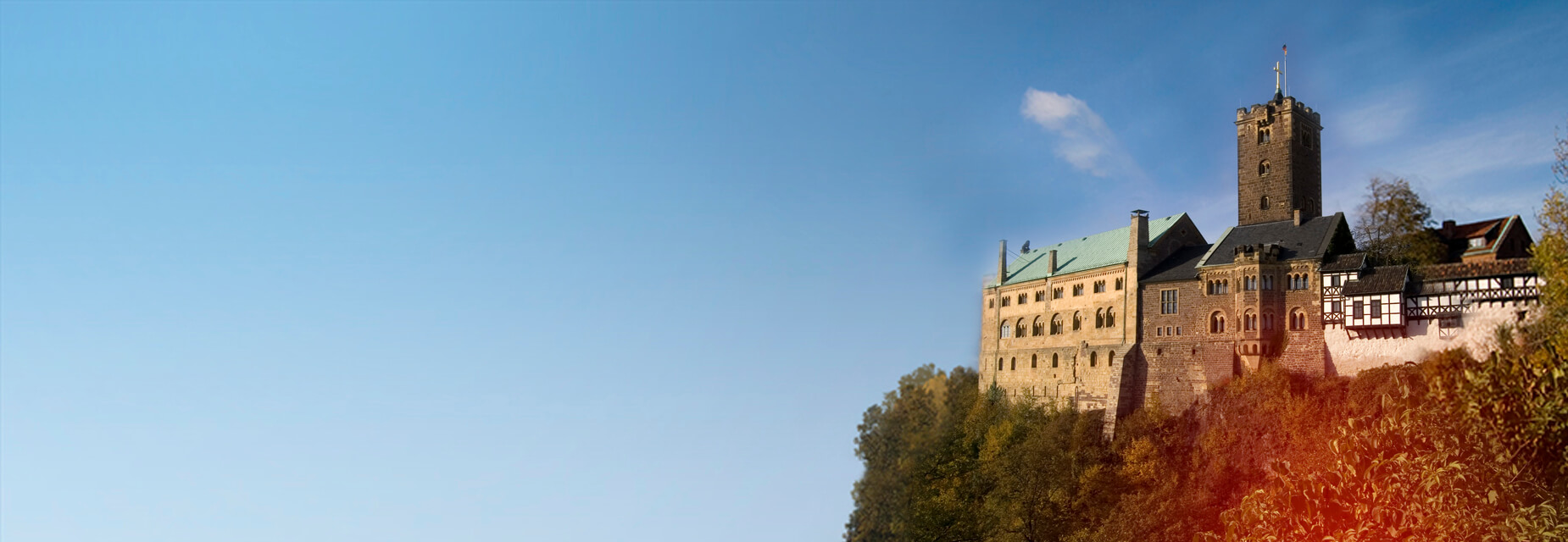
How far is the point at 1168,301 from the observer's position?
5688cm

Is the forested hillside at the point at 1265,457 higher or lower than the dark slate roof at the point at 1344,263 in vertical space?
lower

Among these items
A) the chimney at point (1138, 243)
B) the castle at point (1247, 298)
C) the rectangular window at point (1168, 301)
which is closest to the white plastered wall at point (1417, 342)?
the castle at point (1247, 298)

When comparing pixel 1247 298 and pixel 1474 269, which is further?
pixel 1247 298

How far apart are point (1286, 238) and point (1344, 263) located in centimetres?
488

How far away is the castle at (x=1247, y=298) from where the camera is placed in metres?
46.8

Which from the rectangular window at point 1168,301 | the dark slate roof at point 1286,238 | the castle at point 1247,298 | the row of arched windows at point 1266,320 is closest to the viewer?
the castle at point 1247,298

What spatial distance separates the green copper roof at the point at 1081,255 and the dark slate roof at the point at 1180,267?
5.01 ft

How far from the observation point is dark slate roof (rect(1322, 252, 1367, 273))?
49281 millimetres

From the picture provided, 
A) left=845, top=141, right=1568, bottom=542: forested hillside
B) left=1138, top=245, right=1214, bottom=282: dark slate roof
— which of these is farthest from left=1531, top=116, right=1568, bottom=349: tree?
left=1138, top=245, right=1214, bottom=282: dark slate roof

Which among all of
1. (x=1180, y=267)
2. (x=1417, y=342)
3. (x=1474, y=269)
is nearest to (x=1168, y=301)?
(x=1180, y=267)

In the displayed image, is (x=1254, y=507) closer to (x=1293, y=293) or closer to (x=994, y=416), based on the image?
(x=1293, y=293)

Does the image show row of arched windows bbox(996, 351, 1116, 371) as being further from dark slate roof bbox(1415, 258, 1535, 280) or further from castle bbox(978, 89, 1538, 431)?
dark slate roof bbox(1415, 258, 1535, 280)

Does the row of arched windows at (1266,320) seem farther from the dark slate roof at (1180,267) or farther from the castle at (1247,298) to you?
the dark slate roof at (1180,267)

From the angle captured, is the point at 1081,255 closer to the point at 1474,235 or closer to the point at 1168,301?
the point at 1168,301
